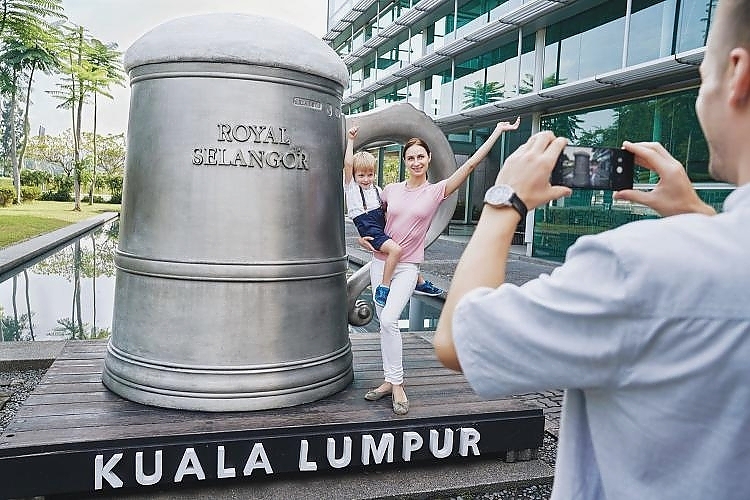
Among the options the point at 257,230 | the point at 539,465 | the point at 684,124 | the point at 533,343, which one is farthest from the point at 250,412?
the point at 684,124

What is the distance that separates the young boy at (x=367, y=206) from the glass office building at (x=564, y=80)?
3929 millimetres

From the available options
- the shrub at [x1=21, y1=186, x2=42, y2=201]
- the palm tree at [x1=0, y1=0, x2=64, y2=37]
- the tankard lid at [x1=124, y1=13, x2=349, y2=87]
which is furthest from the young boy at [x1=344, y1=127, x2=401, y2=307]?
the shrub at [x1=21, y1=186, x2=42, y2=201]

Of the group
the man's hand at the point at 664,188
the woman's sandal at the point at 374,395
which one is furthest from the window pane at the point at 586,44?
the man's hand at the point at 664,188

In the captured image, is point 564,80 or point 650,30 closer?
point 650,30

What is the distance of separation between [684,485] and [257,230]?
9.87 feet

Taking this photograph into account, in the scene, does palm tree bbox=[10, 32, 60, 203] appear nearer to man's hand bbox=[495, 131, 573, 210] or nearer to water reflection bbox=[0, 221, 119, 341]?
water reflection bbox=[0, 221, 119, 341]

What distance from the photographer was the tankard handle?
427 cm

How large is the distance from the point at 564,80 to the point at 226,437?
41.3ft

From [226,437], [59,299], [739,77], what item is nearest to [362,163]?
[226,437]

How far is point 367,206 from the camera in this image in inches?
166

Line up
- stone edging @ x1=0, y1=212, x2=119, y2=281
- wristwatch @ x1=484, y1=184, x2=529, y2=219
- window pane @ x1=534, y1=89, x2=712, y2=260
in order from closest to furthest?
wristwatch @ x1=484, y1=184, x2=529, y2=219 → window pane @ x1=534, y1=89, x2=712, y2=260 → stone edging @ x1=0, y1=212, x2=119, y2=281

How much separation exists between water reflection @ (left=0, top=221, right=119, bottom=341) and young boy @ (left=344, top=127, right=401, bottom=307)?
4566 mm

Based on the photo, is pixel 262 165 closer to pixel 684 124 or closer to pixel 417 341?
pixel 417 341

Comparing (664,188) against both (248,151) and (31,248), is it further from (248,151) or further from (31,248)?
(31,248)
